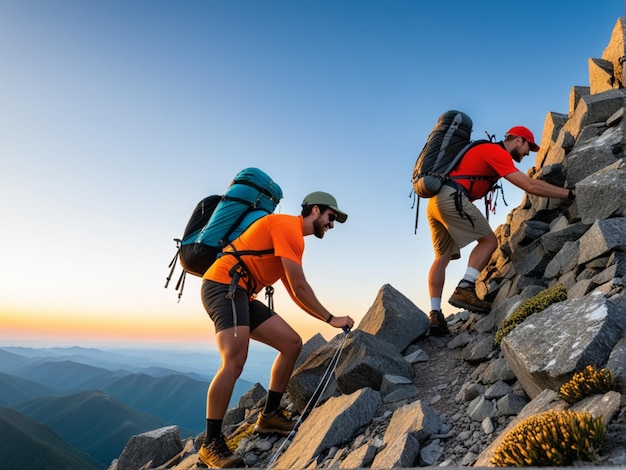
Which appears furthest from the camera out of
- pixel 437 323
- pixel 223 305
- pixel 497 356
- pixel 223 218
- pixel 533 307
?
pixel 437 323

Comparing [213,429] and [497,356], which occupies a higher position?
[213,429]

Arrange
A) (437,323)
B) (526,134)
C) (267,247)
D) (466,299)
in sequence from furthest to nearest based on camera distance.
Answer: (526,134), (437,323), (466,299), (267,247)

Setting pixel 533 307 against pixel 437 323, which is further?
pixel 437 323

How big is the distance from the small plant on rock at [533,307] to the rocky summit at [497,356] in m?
0.02

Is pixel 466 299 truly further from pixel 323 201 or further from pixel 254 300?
pixel 254 300

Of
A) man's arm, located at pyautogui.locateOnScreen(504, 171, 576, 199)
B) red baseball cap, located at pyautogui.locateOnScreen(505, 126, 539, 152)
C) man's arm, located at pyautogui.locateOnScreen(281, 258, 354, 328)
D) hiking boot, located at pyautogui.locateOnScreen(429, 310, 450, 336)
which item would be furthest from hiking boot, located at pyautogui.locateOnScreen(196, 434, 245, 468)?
red baseball cap, located at pyautogui.locateOnScreen(505, 126, 539, 152)

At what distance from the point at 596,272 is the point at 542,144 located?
8414 mm

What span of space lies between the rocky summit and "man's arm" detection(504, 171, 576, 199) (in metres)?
0.42

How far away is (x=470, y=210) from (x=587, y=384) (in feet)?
19.6

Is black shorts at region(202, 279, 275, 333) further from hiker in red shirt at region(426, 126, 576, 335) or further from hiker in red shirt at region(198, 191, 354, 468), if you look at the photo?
hiker in red shirt at region(426, 126, 576, 335)

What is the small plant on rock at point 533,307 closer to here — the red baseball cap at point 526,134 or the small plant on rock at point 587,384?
the small plant on rock at point 587,384

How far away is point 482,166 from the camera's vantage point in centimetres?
1100

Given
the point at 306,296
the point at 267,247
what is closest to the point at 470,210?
the point at 306,296

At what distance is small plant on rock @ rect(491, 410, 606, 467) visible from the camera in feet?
14.0
